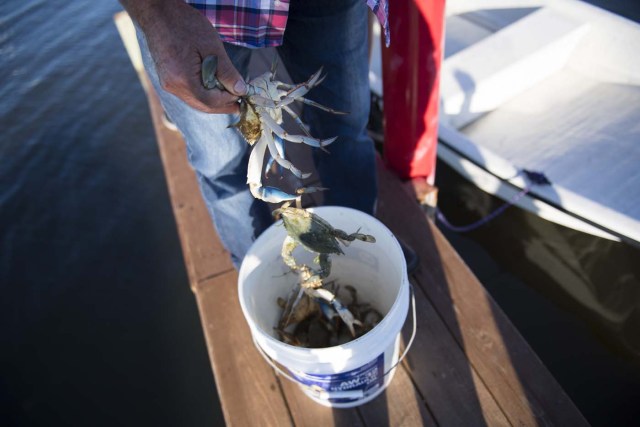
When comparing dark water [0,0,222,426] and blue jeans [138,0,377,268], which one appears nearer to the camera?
blue jeans [138,0,377,268]

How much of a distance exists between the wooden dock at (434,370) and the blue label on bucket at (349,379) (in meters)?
0.19

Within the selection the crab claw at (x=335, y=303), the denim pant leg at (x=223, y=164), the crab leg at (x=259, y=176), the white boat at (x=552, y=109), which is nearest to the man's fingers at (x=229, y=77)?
the crab leg at (x=259, y=176)

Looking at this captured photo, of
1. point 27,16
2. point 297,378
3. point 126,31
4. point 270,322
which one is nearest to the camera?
point 297,378

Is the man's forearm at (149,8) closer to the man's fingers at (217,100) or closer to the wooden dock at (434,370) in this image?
the man's fingers at (217,100)

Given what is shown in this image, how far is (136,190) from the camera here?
3.91m

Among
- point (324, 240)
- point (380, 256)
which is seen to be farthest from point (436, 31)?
point (324, 240)

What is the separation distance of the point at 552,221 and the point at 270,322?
2088 millimetres

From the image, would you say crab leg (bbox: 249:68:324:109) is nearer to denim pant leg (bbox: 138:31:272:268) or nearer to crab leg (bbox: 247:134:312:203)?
crab leg (bbox: 247:134:312:203)

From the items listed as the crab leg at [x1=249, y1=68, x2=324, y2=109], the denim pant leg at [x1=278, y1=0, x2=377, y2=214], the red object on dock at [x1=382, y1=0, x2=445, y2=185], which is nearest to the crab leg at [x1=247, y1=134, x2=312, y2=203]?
the crab leg at [x1=249, y1=68, x2=324, y2=109]

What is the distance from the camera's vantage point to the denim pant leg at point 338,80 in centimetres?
161

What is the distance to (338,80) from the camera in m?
1.79

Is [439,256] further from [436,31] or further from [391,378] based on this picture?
[436,31]

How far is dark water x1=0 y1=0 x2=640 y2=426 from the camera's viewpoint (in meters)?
2.60

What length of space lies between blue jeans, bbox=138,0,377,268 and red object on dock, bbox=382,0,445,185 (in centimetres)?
26
